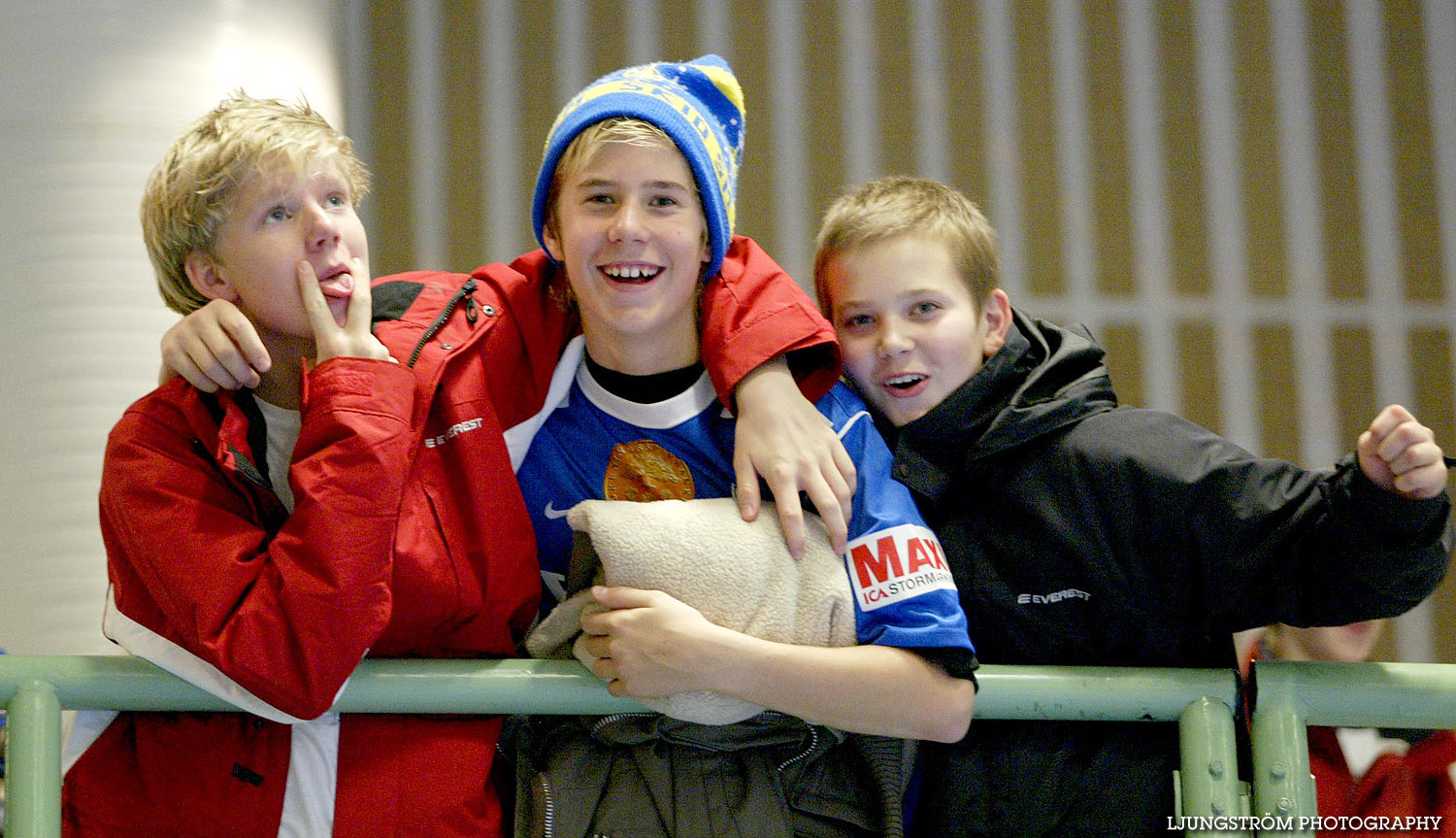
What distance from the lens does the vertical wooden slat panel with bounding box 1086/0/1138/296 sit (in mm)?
3586

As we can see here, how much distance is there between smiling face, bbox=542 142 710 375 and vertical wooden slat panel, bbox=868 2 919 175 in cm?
193

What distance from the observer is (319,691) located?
1.40 metres

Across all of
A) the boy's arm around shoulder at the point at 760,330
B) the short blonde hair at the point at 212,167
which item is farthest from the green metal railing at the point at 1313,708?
the short blonde hair at the point at 212,167

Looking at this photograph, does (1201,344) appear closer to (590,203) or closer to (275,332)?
(590,203)

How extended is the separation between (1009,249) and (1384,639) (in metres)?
1.44

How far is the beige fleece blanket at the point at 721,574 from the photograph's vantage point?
1.48 m

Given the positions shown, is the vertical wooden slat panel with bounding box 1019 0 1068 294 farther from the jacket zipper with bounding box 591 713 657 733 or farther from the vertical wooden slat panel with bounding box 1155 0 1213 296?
the jacket zipper with bounding box 591 713 657 733

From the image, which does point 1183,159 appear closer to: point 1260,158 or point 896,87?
point 1260,158

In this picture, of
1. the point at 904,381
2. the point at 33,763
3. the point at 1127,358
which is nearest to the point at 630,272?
the point at 904,381

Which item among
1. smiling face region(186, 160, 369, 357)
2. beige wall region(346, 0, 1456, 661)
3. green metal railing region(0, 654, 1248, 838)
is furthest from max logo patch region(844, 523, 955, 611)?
beige wall region(346, 0, 1456, 661)

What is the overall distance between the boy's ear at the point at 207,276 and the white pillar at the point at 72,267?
0.97 m

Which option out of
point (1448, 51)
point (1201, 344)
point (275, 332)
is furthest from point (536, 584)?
point (1448, 51)

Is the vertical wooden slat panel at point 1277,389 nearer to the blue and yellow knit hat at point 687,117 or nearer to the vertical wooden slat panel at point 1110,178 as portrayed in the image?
the vertical wooden slat panel at point 1110,178

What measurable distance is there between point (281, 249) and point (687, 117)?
1.74 ft
